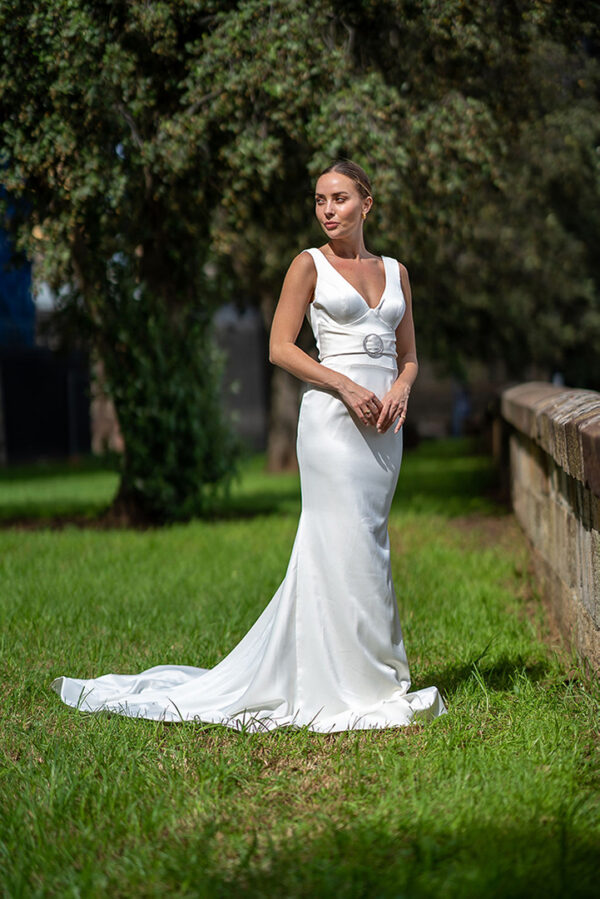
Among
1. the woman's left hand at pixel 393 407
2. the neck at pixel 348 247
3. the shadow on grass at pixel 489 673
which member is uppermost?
the neck at pixel 348 247

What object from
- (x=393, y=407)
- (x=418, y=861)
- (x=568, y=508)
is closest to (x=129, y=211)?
(x=568, y=508)

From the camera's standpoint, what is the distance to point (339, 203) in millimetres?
4078

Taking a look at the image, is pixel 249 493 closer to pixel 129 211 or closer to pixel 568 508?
pixel 129 211

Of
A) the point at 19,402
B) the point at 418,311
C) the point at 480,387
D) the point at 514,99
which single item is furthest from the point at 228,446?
the point at 480,387

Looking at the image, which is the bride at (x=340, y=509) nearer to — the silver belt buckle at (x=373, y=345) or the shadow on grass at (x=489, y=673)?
the silver belt buckle at (x=373, y=345)

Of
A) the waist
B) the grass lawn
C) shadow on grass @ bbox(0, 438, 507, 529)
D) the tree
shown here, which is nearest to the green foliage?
the tree

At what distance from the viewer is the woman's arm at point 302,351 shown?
397 centimetres

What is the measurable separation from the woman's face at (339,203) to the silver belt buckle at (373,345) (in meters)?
0.44

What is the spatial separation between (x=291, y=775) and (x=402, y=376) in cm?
166

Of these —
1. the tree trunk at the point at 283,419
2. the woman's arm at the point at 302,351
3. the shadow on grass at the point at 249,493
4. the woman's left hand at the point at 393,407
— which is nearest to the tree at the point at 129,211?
→ the shadow on grass at the point at 249,493

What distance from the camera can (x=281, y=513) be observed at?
1199 centimetres

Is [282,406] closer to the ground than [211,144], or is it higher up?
closer to the ground

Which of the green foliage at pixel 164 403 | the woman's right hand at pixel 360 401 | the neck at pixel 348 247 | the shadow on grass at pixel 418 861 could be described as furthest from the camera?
the green foliage at pixel 164 403

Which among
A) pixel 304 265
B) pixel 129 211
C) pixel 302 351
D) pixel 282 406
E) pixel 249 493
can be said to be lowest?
pixel 249 493
